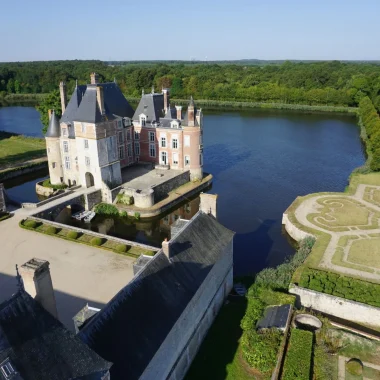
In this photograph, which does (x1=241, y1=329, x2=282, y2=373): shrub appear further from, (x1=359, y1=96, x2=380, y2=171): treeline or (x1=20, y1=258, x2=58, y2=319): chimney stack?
(x1=359, y1=96, x2=380, y2=171): treeline

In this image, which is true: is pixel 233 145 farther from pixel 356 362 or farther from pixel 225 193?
pixel 356 362

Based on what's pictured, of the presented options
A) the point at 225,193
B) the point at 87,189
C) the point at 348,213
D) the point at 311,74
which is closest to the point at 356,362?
the point at 348,213

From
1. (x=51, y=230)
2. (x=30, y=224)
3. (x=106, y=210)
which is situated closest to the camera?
(x=51, y=230)

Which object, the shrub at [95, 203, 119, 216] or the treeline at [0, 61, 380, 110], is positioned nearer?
the shrub at [95, 203, 119, 216]

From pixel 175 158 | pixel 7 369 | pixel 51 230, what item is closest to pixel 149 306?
pixel 7 369

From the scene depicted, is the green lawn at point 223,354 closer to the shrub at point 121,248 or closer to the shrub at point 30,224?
the shrub at point 121,248

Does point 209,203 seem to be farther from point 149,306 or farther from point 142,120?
point 142,120

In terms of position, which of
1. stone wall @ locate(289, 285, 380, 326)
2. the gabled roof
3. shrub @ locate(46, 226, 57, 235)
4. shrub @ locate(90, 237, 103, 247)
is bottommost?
stone wall @ locate(289, 285, 380, 326)

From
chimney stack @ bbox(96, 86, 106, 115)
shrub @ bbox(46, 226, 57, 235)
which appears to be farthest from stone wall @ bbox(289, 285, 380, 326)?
chimney stack @ bbox(96, 86, 106, 115)
